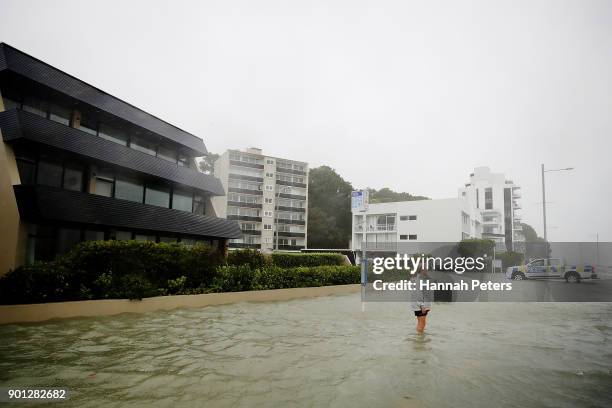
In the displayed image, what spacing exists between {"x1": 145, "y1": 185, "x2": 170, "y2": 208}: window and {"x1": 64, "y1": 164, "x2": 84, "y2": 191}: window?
4.15m

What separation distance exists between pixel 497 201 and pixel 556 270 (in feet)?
200

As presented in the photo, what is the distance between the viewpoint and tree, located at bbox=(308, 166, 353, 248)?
66375 millimetres

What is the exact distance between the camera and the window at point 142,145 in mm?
22734

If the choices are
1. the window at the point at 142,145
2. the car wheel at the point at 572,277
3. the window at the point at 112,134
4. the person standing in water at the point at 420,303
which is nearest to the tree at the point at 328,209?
the car wheel at the point at 572,277

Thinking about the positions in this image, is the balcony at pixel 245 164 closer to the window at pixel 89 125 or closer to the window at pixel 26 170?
the window at pixel 89 125

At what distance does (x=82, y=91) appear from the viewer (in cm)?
1881

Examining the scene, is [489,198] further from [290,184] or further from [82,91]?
[82,91]

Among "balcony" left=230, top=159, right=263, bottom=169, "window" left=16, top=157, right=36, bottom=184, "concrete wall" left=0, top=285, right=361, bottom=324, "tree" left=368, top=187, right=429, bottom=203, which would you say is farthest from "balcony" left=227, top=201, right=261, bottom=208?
"concrete wall" left=0, top=285, right=361, bottom=324

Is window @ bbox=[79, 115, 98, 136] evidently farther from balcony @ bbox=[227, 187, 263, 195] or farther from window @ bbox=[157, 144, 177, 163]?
balcony @ bbox=[227, 187, 263, 195]

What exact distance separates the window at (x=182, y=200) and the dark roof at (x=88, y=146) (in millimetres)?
983

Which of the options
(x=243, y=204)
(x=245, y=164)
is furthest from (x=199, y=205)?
(x=245, y=164)

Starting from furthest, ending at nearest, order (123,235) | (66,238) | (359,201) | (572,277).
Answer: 1. (572,277)
2. (123,235)
3. (359,201)
4. (66,238)

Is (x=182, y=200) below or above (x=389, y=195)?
below

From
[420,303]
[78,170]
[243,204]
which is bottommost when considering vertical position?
[420,303]
